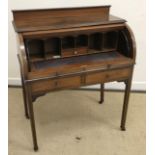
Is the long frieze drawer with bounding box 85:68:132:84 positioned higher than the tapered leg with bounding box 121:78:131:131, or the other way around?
→ the long frieze drawer with bounding box 85:68:132:84

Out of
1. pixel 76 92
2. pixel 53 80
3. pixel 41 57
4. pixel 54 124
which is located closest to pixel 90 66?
pixel 53 80

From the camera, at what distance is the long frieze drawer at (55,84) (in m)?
1.52

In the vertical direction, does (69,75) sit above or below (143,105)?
above

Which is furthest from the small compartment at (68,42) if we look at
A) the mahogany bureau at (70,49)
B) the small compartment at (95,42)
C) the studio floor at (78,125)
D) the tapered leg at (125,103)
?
the studio floor at (78,125)

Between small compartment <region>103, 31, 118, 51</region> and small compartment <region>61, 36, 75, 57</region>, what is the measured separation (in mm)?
294

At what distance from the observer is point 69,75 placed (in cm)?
155

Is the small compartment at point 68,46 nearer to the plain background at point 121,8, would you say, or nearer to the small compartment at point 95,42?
the small compartment at point 95,42

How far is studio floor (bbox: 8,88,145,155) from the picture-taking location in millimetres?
1805

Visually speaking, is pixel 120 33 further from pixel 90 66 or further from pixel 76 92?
pixel 76 92

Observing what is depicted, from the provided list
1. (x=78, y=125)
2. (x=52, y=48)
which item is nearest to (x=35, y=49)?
(x=52, y=48)

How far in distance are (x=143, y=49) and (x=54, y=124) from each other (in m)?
1.25

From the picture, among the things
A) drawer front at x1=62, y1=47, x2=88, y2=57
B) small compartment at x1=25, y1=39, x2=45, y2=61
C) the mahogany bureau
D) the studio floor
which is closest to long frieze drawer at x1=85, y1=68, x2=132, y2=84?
the mahogany bureau

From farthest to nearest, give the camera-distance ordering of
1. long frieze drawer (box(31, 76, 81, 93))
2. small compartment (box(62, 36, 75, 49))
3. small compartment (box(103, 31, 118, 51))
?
1. small compartment (box(103, 31, 118, 51))
2. small compartment (box(62, 36, 75, 49))
3. long frieze drawer (box(31, 76, 81, 93))

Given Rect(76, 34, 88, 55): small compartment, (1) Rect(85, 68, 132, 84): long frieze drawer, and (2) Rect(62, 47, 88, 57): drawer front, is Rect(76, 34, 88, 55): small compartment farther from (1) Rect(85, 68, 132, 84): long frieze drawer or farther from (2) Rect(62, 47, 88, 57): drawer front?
(1) Rect(85, 68, 132, 84): long frieze drawer
